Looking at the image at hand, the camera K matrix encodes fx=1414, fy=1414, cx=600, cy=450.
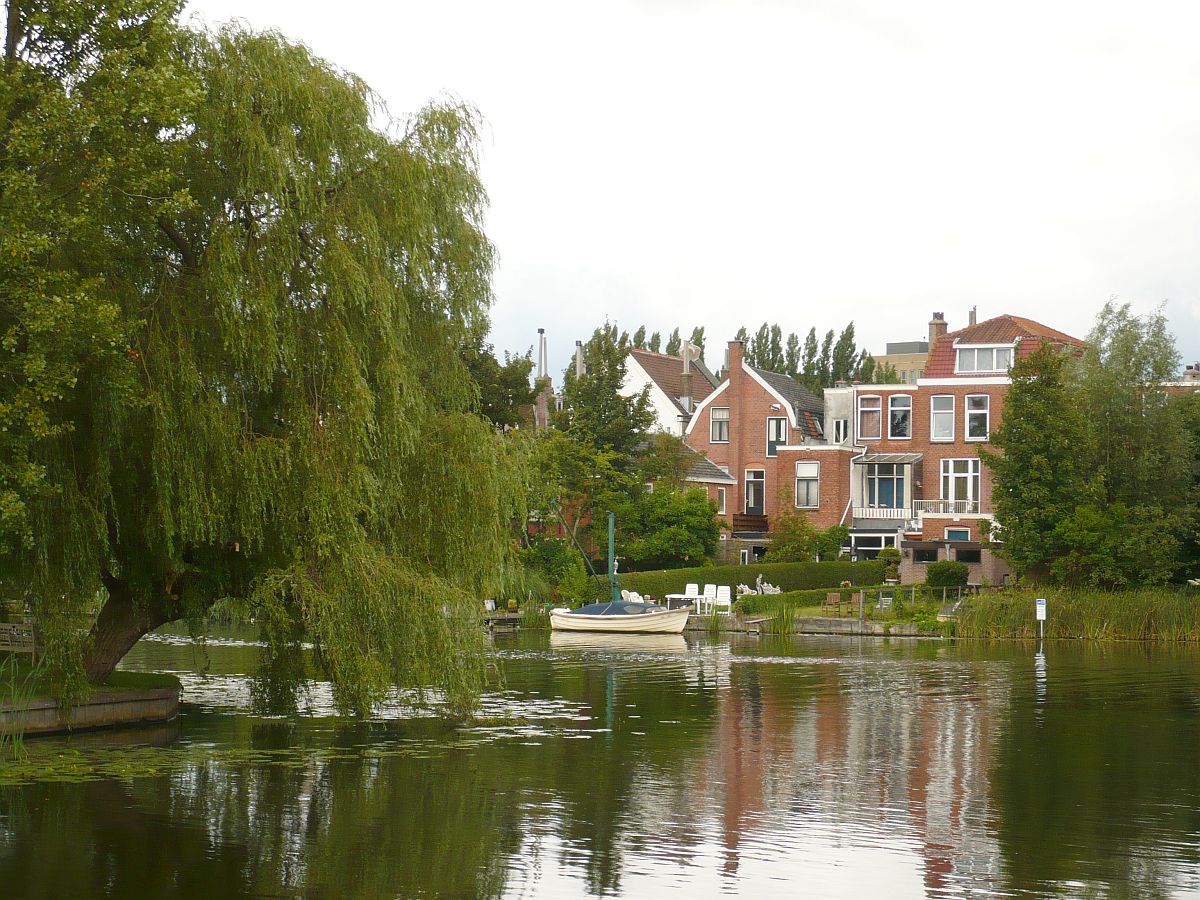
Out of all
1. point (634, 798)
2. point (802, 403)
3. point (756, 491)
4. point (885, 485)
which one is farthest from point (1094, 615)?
point (634, 798)

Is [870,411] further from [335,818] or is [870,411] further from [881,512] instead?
[335,818]

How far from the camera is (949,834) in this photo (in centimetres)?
1557

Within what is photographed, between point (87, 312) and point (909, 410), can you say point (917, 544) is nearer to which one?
point (909, 410)

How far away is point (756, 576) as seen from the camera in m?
60.2

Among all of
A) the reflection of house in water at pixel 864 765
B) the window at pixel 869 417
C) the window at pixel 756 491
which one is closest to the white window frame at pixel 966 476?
the window at pixel 869 417

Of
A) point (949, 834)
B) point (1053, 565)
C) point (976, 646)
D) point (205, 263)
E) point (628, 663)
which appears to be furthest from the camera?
point (1053, 565)

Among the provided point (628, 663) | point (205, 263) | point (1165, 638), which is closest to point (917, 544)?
point (1165, 638)

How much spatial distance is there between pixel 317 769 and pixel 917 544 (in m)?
45.1

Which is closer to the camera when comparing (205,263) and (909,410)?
(205,263)

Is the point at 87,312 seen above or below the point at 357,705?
above

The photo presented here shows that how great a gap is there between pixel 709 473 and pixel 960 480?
12456 mm

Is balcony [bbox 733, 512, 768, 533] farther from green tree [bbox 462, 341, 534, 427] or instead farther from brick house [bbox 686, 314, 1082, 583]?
green tree [bbox 462, 341, 534, 427]

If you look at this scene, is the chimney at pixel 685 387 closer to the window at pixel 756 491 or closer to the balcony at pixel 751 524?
the window at pixel 756 491

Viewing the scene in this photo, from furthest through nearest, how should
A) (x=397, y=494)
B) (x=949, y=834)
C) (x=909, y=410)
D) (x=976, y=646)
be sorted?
(x=909, y=410)
(x=976, y=646)
(x=397, y=494)
(x=949, y=834)
